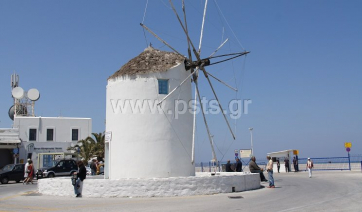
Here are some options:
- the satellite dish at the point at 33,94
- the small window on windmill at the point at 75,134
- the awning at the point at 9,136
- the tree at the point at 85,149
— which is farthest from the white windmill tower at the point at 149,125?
the satellite dish at the point at 33,94

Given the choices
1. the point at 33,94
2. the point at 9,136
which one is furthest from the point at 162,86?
the point at 33,94

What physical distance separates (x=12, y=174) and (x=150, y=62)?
16.6 meters

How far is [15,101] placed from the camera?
50.4 metres

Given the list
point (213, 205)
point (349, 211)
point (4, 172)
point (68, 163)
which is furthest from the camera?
point (68, 163)

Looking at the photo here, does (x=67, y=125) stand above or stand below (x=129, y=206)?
above

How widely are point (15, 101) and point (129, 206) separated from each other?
4305 cm

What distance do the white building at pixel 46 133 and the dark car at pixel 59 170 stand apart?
43.1 feet

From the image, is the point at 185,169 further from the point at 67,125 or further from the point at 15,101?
the point at 15,101

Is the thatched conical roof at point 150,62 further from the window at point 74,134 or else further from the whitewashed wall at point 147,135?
the window at point 74,134

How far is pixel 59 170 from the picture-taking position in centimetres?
3034

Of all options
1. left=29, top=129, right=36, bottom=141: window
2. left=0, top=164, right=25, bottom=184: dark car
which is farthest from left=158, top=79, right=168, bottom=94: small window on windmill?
left=29, top=129, right=36, bottom=141: window

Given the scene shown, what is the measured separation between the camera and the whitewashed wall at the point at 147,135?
1781 centimetres

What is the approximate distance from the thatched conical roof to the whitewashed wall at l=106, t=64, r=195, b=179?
278 mm

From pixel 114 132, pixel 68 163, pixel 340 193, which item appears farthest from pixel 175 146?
pixel 68 163
